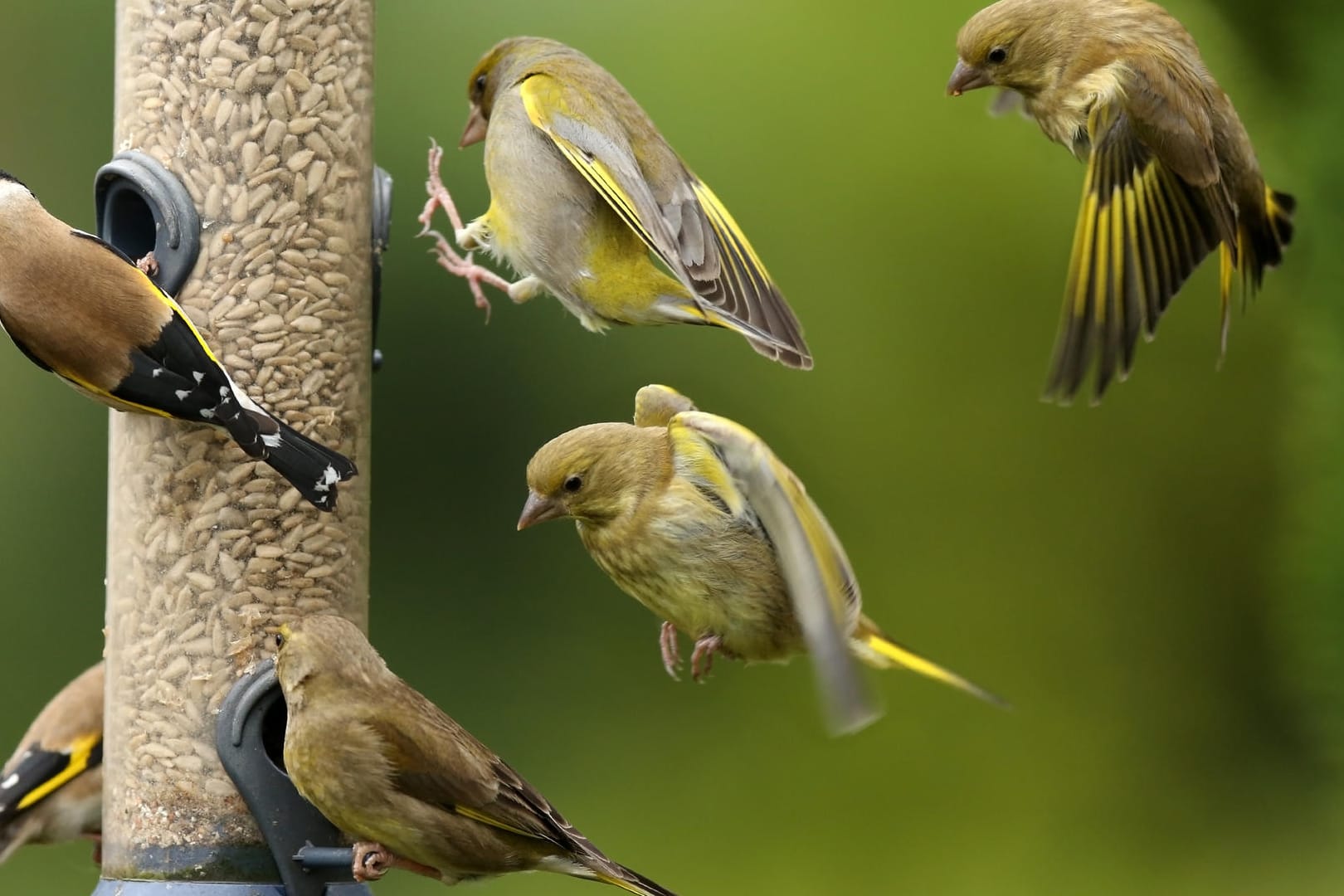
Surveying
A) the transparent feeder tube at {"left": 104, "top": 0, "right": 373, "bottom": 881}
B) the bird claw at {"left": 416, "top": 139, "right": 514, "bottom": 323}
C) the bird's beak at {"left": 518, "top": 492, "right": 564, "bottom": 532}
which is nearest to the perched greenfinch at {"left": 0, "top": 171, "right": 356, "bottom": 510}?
the transparent feeder tube at {"left": 104, "top": 0, "right": 373, "bottom": 881}

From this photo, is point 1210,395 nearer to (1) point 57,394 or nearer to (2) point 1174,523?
(2) point 1174,523

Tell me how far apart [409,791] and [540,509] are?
82cm

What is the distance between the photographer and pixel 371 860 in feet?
16.1

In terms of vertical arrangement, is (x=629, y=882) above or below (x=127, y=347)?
below

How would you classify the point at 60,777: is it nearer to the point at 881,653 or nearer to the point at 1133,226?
the point at 881,653

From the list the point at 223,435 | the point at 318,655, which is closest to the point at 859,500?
the point at 223,435

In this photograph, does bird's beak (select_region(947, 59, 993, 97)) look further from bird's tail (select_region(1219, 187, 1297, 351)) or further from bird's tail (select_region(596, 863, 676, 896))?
bird's tail (select_region(596, 863, 676, 896))

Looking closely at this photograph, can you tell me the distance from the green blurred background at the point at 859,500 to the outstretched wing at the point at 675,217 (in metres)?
2.69

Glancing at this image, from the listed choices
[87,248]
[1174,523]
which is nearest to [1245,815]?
[1174,523]

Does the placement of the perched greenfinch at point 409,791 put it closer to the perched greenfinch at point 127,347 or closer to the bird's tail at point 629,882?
the bird's tail at point 629,882

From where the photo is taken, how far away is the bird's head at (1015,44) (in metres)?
5.25

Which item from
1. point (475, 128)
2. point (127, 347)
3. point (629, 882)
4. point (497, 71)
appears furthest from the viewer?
point (475, 128)

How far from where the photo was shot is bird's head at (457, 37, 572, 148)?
593cm

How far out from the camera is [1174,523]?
8.90 metres
